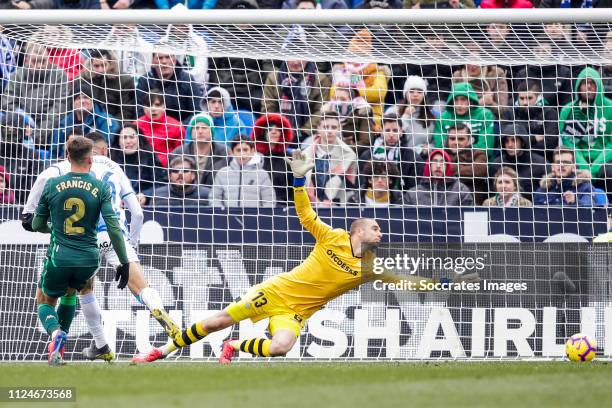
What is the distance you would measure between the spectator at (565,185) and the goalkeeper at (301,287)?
340 centimetres

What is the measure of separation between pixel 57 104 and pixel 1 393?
590 cm

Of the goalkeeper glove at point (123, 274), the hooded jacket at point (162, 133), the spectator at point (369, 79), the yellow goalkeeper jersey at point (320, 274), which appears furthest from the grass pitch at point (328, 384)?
the spectator at point (369, 79)

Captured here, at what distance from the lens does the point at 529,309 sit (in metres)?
12.8

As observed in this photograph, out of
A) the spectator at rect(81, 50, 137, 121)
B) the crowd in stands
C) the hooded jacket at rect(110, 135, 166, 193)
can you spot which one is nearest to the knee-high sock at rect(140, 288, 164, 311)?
the crowd in stands

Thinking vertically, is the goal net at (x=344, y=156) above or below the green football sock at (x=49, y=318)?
above

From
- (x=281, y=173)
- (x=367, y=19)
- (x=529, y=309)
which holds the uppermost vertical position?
(x=367, y=19)

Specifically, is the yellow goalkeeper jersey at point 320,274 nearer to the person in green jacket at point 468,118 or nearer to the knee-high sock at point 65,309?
the knee-high sock at point 65,309

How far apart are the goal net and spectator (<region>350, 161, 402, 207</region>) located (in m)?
0.04

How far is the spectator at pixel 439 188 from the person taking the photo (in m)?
14.1

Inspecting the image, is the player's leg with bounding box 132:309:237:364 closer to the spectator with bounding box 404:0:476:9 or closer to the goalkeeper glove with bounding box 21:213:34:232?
the goalkeeper glove with bounding box 21:213:34:232

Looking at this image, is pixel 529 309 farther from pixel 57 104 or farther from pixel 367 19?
pixel 57 104

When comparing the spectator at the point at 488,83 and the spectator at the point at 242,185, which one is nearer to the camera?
the spectator at the point at 242,185

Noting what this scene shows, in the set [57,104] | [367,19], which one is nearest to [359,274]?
[367,19]

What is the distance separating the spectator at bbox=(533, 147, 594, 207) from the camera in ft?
46.3
